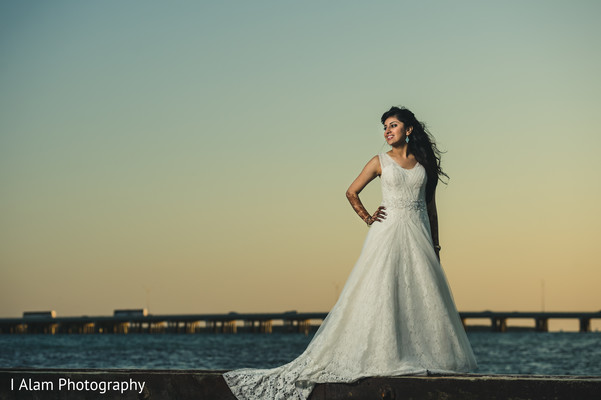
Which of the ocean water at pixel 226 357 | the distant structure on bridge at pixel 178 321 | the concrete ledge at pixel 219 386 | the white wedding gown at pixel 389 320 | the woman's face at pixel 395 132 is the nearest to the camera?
the concrete ledge at pixel 219 386

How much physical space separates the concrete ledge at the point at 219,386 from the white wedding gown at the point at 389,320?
0.15m

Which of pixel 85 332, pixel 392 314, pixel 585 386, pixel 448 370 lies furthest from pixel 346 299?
pixel 85 332

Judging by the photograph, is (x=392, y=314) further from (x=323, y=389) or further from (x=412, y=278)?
(x=323, y=389)

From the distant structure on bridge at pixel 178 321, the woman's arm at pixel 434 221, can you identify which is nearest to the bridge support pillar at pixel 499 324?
the distant structure on bridge at pixel 178 321

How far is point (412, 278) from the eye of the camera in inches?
278

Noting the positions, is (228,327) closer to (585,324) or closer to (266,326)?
(266,326)

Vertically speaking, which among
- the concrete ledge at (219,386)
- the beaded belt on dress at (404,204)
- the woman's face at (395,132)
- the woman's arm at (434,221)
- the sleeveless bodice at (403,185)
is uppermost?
the woman's face at (395,132)

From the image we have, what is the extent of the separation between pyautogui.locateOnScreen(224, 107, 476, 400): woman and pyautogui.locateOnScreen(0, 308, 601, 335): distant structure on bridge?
494 feet

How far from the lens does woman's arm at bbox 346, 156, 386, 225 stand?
7383 mm

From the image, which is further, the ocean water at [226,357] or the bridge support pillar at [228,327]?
the bridge support pillar at [228,327]

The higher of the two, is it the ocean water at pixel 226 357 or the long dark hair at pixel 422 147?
the long dark hair at pixel 422 147

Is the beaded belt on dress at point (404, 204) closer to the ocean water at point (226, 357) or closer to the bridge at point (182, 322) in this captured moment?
the ocean water at point (226, 357)

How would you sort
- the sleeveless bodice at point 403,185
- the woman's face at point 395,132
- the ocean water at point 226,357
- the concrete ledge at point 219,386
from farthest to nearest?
the ocean water at point 226,357 → the woman's face at point 395,132 → the sleeveless bodice at point 403,185 → the concrete ledge at point 219,386

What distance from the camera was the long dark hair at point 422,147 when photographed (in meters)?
7.41
